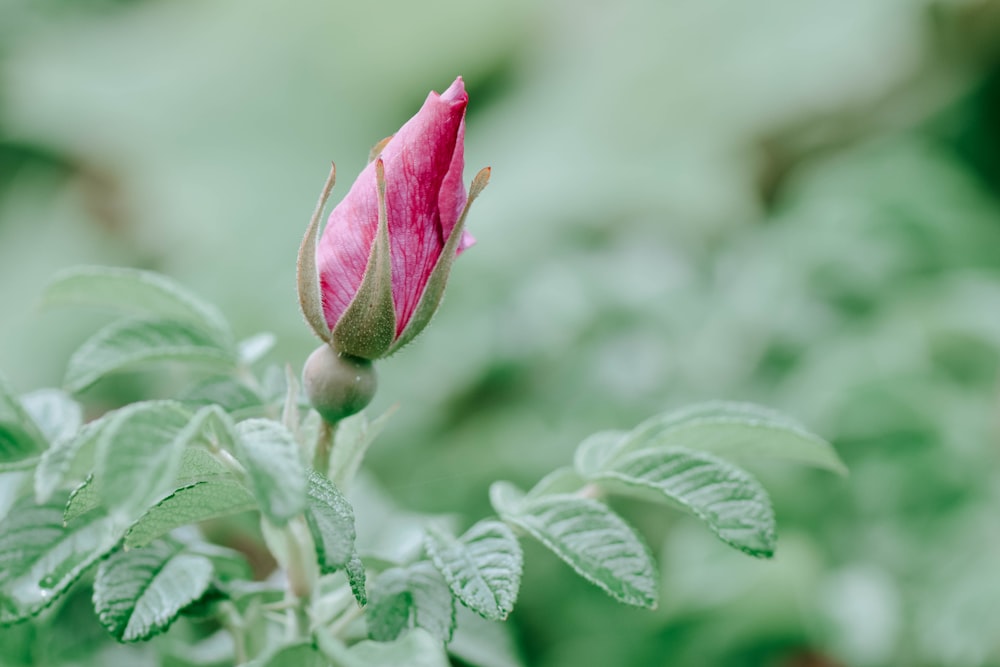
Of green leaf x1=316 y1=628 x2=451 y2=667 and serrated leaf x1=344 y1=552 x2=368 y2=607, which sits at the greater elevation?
serrated leaf x1=344 y1=552 x2=368 y2=607

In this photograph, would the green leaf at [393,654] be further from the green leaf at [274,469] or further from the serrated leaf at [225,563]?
the serrated leaf at [225,563]

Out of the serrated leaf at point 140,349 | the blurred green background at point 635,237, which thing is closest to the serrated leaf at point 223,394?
the serrated leaf at point 140,349

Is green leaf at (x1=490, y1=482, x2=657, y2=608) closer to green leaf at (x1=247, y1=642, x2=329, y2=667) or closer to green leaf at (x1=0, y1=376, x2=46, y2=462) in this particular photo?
green leaf at (x1=247, y1=642, x2=329, y2=667)

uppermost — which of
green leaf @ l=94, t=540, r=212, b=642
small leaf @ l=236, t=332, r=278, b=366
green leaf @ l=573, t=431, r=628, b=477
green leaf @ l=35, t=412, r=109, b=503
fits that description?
green leaf @ l=573, t=431, r=628, b=477

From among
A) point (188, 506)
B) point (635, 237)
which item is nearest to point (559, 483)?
point (188, 506)

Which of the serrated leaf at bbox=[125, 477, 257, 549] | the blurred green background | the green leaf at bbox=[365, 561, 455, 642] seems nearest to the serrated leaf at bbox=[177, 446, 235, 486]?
the serrated leaf at bbox=[125, 477, 257, 549]

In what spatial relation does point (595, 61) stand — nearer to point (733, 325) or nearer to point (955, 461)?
point (733, 325)
